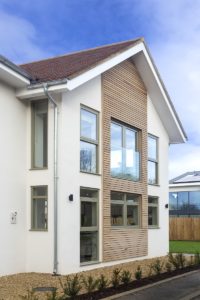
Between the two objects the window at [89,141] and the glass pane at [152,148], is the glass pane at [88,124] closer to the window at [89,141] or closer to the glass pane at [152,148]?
the window at [89,141]

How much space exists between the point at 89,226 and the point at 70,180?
185 cm

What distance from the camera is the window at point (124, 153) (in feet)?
57.4

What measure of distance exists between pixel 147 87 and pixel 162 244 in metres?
6.15

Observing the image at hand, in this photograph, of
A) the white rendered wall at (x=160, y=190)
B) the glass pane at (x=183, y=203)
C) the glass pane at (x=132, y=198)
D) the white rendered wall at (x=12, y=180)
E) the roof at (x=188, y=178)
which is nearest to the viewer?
the white rendered wall at (x=12, y=180)

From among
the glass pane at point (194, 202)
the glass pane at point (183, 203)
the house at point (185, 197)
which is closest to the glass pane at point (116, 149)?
the house at point (185, 197)

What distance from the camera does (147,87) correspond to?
2016 cm

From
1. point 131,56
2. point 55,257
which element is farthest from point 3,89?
point 131,56

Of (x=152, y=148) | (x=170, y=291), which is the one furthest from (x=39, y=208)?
(x=152, y=148)

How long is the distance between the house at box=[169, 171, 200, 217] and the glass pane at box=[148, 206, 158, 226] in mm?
15639

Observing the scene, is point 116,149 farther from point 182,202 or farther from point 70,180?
point 182,202

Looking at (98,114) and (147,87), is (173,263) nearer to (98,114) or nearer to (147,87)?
(98,114)

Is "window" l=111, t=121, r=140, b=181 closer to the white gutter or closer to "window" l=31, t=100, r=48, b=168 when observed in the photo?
"window" l=31, t=100, r=48, b=168

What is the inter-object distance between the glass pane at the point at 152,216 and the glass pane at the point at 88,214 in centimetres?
473

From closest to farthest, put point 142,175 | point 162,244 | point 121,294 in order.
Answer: point 121,294 < point 142,175 < point 162,244
